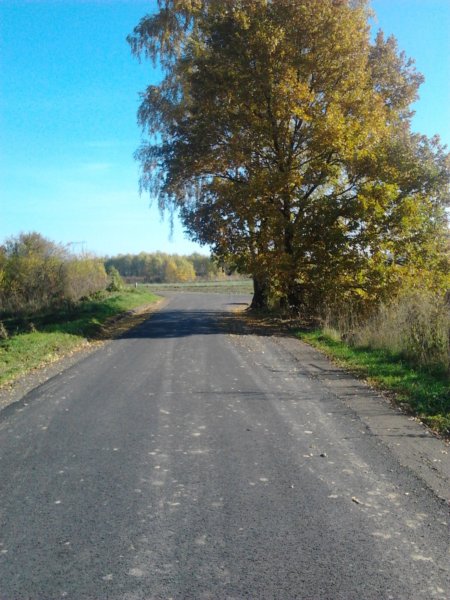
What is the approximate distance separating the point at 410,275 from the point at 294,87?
7836 millimetres

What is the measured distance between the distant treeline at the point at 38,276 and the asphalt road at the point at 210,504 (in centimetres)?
2625

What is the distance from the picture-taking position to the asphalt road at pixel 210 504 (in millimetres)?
3209

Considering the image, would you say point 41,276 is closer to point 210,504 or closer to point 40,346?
point 40,346

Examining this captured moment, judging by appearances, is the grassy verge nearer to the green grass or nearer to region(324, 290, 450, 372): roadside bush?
the green grass

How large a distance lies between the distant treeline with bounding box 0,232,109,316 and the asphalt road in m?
26.3

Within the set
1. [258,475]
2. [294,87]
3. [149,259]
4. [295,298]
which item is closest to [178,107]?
[294,87]

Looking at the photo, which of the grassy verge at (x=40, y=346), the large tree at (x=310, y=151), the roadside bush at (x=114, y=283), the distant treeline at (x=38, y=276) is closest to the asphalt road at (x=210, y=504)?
the grassy verge at (x=40, y=346)

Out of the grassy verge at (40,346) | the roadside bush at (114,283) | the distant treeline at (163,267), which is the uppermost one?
the distant treeline at (163,267)

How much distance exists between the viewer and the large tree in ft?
55.9

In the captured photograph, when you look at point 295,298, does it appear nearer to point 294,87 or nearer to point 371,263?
point 371,263

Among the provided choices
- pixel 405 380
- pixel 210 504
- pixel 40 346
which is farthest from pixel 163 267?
pixel 210 504

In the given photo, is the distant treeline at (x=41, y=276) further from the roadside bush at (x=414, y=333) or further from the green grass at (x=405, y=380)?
the green grass at (x=405, y=380)

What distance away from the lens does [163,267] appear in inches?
4459

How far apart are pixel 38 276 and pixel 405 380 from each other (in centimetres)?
2932
